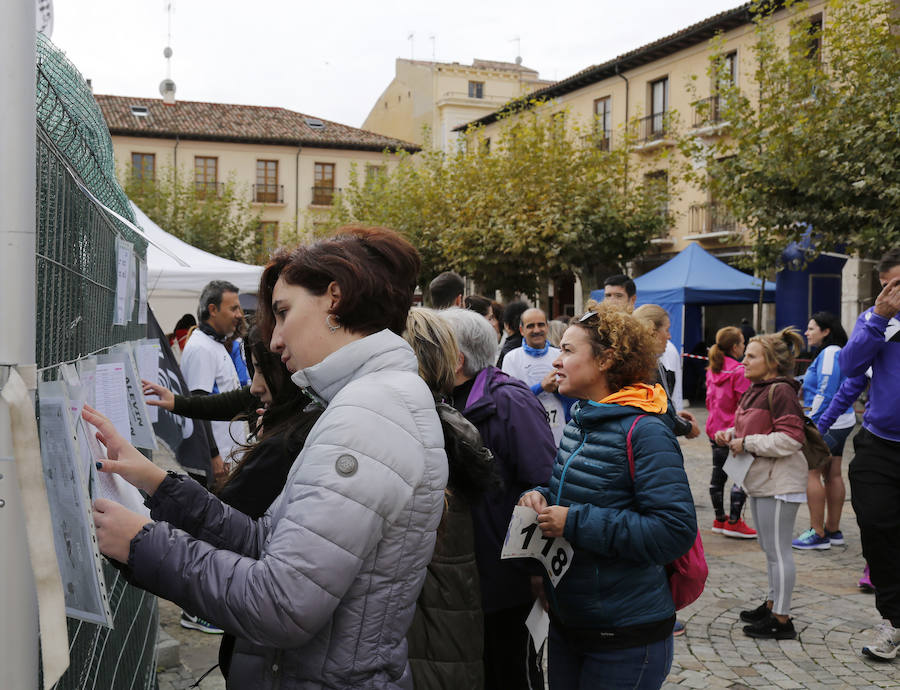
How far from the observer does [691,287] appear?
17.2m

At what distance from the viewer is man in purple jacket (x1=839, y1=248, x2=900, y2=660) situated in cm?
447

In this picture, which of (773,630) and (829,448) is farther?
(829,448)

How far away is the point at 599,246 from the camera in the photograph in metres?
24.1

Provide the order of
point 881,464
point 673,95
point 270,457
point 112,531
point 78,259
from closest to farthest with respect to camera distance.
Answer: point 112,531, point 78,259, point 270,457, point 881,464, point 673,95

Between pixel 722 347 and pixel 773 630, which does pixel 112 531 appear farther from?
pixel 722 347

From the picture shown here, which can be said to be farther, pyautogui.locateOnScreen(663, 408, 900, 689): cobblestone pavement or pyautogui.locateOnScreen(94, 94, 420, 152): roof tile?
pyautogui.locateOnScreen(94, 94, 420, 152): roof tile

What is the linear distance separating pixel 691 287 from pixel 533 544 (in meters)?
15.3

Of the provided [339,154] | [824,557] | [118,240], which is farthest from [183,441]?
[339,154]

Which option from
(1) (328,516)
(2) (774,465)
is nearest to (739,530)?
(2) (774,465)

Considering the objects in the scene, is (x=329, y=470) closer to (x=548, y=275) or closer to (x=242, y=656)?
(x=242, y=656)

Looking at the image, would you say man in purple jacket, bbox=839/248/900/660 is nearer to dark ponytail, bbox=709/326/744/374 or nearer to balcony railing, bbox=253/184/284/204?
dark ponytail, bbox=709/326/744/374

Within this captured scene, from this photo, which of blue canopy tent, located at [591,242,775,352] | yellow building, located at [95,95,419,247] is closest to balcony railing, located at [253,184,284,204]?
yellow building, located at [95,95,419,247]

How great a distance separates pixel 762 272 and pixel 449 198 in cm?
1204

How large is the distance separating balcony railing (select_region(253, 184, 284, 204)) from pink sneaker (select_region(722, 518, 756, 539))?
39.9 m
